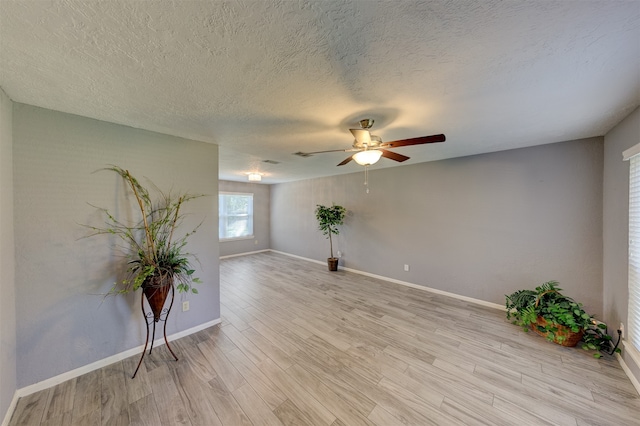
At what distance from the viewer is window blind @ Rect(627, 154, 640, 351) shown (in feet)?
5.90

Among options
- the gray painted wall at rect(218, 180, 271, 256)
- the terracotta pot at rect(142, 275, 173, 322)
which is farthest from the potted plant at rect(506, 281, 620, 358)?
the gray painted wall at rect(218, 180, 271, 256)

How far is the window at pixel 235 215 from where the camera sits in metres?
6.25

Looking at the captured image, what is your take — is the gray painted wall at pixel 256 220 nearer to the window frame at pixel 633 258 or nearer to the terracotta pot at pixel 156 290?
the terracotta pot at pixel 156 290

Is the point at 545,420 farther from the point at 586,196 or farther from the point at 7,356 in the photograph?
the point at 7,356

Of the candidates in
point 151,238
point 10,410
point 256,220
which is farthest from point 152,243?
point 256,220

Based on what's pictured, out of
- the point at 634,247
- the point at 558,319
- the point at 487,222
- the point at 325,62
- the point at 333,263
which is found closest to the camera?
the point at 325,62

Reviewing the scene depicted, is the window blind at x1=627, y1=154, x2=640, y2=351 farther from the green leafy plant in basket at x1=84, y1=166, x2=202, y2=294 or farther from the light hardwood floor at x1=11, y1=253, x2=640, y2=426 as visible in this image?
the green leafy plant in basket at x1=84, y1=166, x2=202, y2=294

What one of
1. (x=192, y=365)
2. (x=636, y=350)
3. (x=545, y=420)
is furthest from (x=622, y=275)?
(x=192, y=365)

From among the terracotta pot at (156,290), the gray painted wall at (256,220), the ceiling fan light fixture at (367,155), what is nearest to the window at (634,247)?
the ceiling fan light fixture at (367,155)

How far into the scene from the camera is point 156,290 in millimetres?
1919

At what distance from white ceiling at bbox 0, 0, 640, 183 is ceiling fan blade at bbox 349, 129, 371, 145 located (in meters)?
0.17

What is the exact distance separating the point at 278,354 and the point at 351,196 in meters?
3.54

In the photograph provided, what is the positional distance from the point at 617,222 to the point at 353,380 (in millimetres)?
3036

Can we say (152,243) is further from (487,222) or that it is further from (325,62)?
(487,222)
